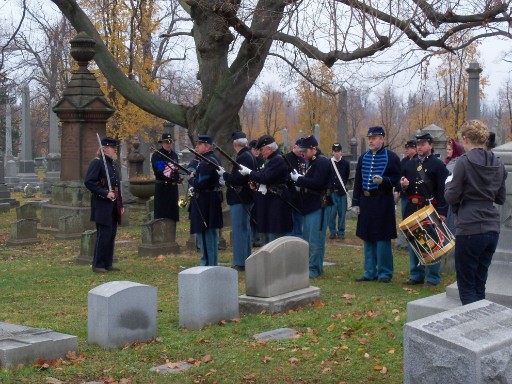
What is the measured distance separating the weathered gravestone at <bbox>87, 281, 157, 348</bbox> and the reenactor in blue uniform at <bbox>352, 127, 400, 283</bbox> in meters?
4.38

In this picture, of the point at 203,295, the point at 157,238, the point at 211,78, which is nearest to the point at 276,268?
the point at 203,295

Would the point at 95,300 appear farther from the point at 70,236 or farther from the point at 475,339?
the point at 70,236

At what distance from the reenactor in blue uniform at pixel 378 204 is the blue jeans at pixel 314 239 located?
0.69 meters

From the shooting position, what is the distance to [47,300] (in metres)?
10.4

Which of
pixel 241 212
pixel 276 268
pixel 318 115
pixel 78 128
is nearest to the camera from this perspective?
pixel 276 268

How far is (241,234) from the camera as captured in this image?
500 inches

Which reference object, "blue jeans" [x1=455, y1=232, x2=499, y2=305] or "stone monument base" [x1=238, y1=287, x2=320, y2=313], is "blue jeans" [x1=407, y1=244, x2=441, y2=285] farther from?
"blue jeans" [x1=455, y1=232, x2=499, y2=305]

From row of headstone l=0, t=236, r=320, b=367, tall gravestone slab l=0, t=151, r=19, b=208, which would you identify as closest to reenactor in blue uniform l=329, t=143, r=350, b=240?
row of headstone l=0, t=236, r=320, b=367

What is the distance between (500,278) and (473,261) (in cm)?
96

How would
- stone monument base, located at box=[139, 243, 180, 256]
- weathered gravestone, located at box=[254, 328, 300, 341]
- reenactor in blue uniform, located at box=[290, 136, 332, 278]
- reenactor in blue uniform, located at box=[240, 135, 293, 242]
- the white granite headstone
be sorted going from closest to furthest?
weathered gravestone, located at box=[254, 328, 300, 341]
the white granite headstone
reenactor in blue uniform, located at box=[240, 135, 293, 242]
reenactor in blue uniform, located at box=[290, 136, 332, 278]
stone monument base, located at box=[139, 243, 180, 256]

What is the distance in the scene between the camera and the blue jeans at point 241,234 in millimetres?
12703

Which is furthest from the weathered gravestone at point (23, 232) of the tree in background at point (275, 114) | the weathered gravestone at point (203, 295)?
the tree in background at point (275, 114)

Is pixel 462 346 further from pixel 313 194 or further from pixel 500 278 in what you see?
pixel 313 194

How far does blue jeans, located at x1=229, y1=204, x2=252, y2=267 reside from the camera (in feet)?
41.7
